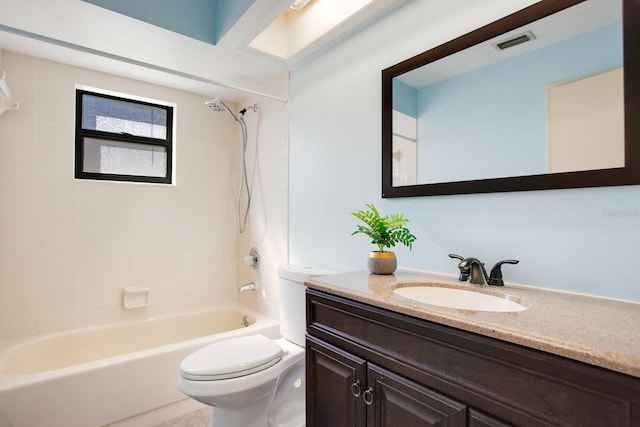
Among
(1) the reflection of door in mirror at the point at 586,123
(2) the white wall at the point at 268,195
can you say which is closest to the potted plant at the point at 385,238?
(1) the reflection of door in mirror at the point at 586,123

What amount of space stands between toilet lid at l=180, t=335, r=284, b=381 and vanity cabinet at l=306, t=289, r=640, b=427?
1.13 feet

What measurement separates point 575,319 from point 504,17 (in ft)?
3.50

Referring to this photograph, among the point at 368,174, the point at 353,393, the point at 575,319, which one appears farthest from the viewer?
the point at 368,174

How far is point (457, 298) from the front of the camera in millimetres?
1154

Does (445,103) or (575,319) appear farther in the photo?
(445,103)

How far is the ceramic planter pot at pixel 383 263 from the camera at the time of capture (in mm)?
1332

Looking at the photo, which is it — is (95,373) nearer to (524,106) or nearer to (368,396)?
(368,396)

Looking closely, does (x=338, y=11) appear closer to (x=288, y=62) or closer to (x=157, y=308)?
(x=288, y=62)

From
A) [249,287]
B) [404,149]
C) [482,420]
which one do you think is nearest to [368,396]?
[482,420]

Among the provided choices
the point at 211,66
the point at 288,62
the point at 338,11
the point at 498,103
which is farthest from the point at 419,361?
the point at 211,66

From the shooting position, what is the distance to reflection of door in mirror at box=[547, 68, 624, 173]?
36.7 inches

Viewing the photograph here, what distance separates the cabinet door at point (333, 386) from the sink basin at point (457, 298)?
0.95 ft

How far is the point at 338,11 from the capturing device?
1737 millimetres

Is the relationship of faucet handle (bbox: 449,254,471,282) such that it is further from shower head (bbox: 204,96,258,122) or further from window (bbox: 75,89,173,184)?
window (bbox: 75,89,173,184)
